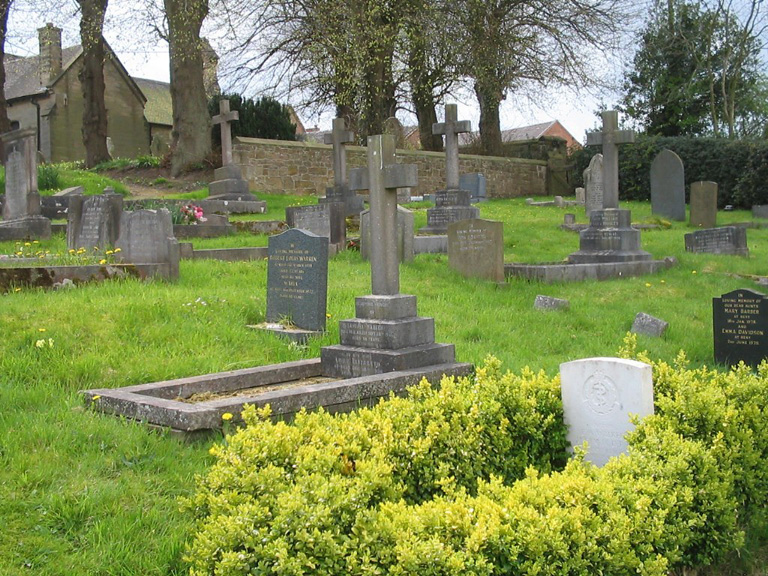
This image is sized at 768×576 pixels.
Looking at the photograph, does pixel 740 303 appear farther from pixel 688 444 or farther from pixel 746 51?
pixel 746 51

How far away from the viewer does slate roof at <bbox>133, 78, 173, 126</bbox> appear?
172ft

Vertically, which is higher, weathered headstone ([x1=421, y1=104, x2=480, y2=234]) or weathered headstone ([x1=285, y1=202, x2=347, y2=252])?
weathered headstone ([x1=421, y1=104, x2=480, y2=234])

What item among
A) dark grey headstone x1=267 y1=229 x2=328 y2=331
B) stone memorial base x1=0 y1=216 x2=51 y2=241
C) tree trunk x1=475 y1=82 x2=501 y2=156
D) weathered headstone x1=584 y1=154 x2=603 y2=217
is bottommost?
dark grey headstone x1=267 y1=229 x2=328 y2=331

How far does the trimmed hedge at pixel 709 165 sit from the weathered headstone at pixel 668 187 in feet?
19.3

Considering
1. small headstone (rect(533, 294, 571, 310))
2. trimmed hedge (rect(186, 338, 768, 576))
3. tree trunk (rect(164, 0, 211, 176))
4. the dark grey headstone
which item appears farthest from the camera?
tree trunk (rect(164, 0, 211, 176))

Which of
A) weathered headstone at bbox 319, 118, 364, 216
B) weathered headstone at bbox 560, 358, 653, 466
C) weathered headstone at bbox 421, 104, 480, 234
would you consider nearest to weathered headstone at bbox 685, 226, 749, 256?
weathered headstone at bbox 421, 104, 480, 234

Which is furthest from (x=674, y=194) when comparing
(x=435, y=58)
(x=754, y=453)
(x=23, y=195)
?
(x=754, y=453)

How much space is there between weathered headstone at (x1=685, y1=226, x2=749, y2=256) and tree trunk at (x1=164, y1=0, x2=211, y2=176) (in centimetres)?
1363

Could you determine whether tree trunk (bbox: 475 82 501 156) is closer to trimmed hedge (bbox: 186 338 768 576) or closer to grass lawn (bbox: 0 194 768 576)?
grass lawn (bbox: 0 194 768 576)

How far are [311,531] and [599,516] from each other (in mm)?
1274

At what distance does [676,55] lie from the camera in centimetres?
3312

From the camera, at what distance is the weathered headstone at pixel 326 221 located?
13852 millimetres

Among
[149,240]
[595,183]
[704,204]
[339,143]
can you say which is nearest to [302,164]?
[339,143]

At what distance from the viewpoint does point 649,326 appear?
9500 millimetres
